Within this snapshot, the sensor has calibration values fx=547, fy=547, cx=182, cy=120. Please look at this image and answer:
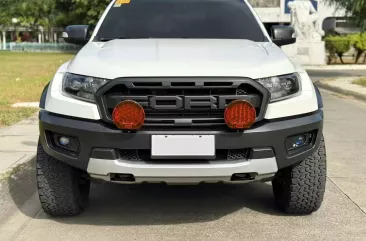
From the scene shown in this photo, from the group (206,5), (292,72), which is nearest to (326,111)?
(206,5)

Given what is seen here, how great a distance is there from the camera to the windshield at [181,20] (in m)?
5.09

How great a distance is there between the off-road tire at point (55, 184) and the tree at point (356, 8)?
1454 centimetres

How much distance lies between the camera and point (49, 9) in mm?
63219

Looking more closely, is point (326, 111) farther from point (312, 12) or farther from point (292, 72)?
point (312, 12)

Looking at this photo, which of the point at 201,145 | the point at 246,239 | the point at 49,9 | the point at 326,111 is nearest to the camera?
the point at 201,145

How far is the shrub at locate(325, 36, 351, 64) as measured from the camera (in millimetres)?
28656

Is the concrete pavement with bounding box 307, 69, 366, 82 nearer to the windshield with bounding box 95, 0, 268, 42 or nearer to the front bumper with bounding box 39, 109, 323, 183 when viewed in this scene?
the windshield with bounding box 95, 0, 268, 42

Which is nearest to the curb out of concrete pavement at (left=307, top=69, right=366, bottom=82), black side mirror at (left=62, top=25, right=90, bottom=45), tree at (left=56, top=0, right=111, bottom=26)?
concrete pavement at (left=307, top=69, right=366, bottom=82)

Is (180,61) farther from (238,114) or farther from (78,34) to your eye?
(78,34)

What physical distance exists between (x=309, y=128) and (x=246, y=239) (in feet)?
2.99

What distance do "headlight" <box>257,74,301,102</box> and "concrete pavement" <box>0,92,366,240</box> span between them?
1030 mm

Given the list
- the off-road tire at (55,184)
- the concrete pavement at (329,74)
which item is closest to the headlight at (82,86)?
the off-road tire at (55,184)

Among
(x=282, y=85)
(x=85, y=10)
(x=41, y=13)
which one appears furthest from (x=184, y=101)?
(x=41, y=13)

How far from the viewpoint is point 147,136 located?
3.64 metres
